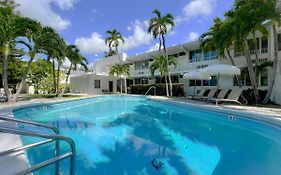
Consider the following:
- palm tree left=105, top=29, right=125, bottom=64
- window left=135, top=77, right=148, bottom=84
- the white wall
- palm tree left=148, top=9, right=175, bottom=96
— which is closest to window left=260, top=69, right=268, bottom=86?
palm tree left=148, top=9, right=175, bottom=96

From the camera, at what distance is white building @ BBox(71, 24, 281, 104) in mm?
20328

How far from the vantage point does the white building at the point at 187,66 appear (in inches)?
800

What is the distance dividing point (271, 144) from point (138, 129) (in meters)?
5.57

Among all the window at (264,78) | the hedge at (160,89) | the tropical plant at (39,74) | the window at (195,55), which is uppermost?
the window at (195,55)

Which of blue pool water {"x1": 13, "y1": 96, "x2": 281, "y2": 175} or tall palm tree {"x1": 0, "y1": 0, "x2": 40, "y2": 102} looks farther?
tall palm tree {"x1": 0, "y1": 0, "x2": 40, "y2": 102}

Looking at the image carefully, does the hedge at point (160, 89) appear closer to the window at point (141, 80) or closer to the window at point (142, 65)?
the window at point (141, 80)

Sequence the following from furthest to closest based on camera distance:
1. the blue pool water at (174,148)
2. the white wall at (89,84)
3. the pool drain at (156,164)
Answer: the white wall at (89,84), the pool drain at (156,164), the blue pool water at (174,148)

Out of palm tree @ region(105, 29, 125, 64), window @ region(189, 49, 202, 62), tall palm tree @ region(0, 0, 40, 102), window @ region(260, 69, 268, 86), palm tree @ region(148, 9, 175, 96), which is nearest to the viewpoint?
tall palm tree @ region(0, 0, 40, 102)

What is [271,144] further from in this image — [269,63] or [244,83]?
[244,83]

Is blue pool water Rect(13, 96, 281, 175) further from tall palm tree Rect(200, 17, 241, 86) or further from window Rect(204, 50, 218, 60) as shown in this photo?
window Rect(204, 50, 218, 60)

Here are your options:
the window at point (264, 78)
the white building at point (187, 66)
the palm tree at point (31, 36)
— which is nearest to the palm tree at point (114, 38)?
the white building at point (187, 66)

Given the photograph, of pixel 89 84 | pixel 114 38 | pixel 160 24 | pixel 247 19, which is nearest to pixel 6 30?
pixel 160 24

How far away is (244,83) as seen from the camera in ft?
75.3

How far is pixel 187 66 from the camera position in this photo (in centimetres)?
3008
